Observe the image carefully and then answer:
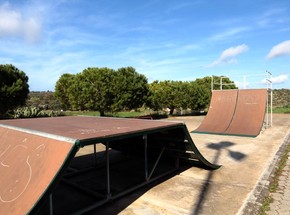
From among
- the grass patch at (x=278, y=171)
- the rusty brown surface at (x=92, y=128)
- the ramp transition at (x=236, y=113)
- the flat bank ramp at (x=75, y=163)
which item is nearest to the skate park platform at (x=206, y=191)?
the grass patch at (x=278, y=171)

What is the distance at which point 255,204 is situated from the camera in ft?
14.8

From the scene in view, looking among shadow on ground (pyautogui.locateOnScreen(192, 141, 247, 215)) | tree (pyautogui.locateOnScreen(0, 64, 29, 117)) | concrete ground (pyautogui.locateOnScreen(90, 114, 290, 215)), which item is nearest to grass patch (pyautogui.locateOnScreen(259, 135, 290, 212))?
concrete ground (pyautogui.locateOnScreen(90, 114, 290, 215))

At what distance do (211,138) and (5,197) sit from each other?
10.0 m

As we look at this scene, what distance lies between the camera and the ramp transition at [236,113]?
13.1m

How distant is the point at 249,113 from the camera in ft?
45.8

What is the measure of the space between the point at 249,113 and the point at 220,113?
1676mm

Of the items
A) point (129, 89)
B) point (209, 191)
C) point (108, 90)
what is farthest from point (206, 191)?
point (129, 89)

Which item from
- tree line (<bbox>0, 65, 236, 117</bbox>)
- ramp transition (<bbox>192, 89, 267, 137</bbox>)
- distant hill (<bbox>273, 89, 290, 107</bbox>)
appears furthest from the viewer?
distant hill (<bbox>273, 89, 290, 107</bbox>)

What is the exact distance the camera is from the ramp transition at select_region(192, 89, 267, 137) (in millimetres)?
13133

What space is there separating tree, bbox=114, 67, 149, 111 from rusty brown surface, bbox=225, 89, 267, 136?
8.57m

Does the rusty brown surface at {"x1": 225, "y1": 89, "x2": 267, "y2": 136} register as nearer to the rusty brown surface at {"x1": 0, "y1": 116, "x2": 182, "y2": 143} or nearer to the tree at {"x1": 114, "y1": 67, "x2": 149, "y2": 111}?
the rusty brown surface at {"x1": 0, "y1": 116, "x2": 182, "y2": 143}

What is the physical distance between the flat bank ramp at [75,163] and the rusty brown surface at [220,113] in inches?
276

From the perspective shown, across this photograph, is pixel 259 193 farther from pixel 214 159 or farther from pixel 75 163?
pixel 75 163

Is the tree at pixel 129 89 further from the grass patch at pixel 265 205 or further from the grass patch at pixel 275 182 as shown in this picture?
the grass patch at pixel 265 205
